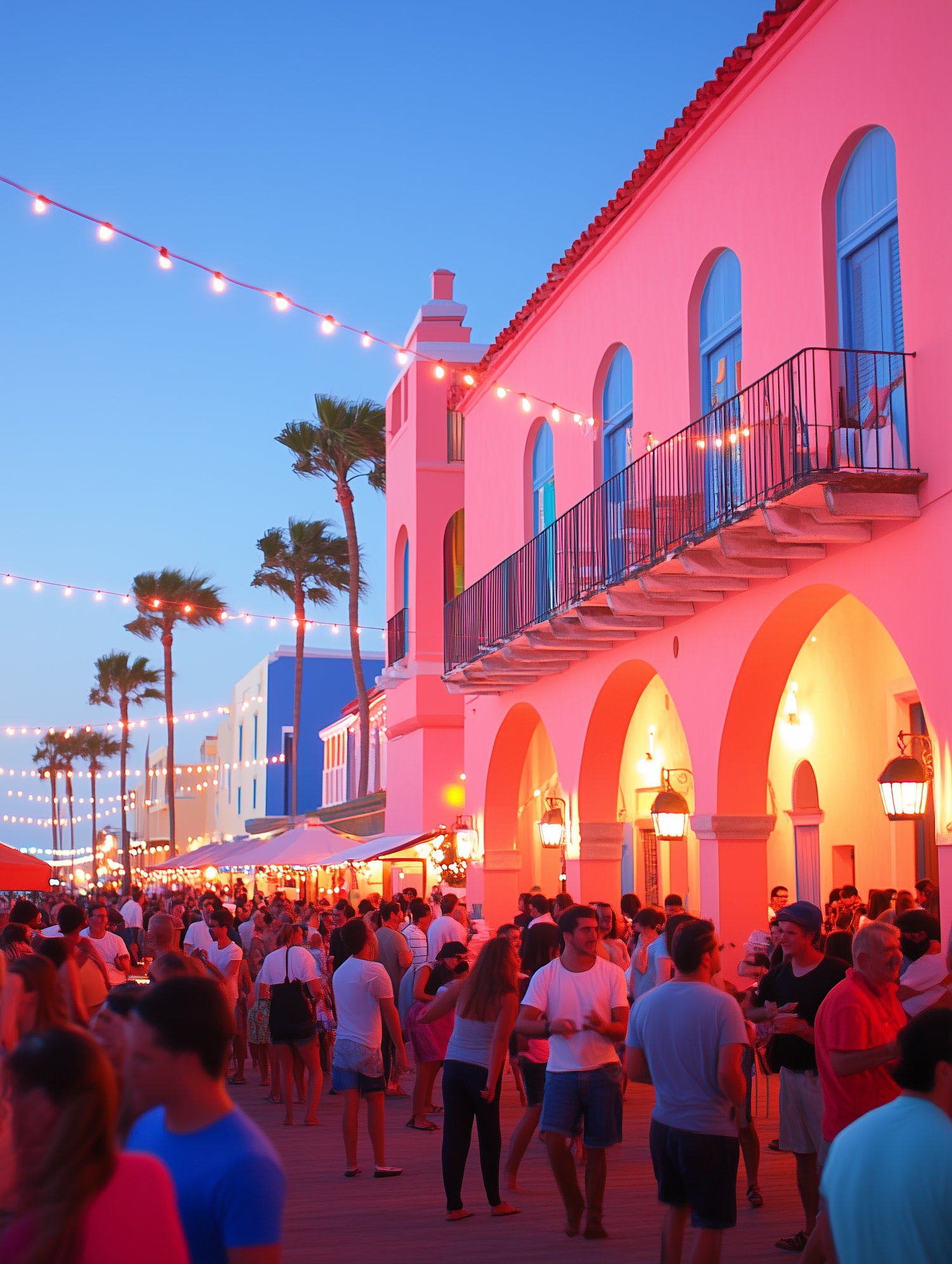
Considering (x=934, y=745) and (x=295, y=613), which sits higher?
(x=295, y=613)

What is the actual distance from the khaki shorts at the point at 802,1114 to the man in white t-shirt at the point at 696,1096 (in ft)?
3.77

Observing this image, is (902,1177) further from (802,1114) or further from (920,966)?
(920,966)

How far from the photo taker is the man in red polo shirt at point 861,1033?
6227mm

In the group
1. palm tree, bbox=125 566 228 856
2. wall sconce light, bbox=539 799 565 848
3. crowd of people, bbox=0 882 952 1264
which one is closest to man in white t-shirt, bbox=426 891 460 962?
crowd of people, bbox=0 882 952 1264

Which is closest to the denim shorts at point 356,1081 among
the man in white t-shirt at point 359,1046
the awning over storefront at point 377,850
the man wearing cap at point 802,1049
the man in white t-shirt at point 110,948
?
the man in white t-shirt at point 359,1046

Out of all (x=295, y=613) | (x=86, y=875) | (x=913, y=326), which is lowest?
(x=86, y=875)

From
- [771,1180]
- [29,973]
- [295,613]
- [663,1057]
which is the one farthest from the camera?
[295,613]

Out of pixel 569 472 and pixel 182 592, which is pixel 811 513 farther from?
pixel 182 592

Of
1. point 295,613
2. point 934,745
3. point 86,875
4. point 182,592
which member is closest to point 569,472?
point 934,745

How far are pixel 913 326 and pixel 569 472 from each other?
26.8 feet

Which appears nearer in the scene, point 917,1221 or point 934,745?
point 917,1221

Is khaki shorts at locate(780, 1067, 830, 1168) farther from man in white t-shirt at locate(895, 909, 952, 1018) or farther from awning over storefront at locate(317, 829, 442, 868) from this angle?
awning over storefront at locate(317, 829, 442, 868)

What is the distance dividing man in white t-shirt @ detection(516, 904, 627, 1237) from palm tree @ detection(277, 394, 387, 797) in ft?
101

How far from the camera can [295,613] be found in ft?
164
